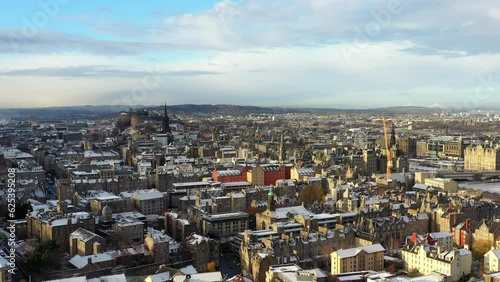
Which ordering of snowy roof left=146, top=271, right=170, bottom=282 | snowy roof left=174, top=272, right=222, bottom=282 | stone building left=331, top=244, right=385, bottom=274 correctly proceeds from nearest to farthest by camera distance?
1. snowy roof left=174, top=272, right=222, bottom=282
2. snowy roof left=146, top=271, right=170, bottom=282
3. stone building left=331, top=244, right=385, bottom=274

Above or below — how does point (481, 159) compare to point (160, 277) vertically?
above

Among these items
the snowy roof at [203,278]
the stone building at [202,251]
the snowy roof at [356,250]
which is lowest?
the stone building at [202,251]

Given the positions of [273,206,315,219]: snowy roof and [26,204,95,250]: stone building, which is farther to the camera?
[273,206,315,219]: snowy roof

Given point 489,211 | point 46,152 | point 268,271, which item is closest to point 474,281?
point 268,271

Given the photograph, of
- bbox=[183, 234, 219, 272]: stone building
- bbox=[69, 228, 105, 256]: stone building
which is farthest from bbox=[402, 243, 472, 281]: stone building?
bbox=[69, 228, 105, 256]: stone building

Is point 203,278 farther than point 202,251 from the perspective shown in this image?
No

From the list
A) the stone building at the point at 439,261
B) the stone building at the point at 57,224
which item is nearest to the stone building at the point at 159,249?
the stone building at the point at 57,224

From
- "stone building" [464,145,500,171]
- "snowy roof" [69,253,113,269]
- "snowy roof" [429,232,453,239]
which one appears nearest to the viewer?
"snowy roof" [69,253,113,269]

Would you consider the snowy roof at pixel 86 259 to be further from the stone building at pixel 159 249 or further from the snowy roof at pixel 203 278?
the snowy roof at pixel 203 278

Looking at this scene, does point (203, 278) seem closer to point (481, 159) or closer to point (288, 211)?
point (288, 211)

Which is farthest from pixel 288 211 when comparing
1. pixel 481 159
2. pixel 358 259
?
pixel 481 159

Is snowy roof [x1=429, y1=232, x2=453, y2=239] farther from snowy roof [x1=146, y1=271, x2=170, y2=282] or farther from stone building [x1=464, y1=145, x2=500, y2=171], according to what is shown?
stone building [x1=464, y1=145, x2=500, y2=171]
